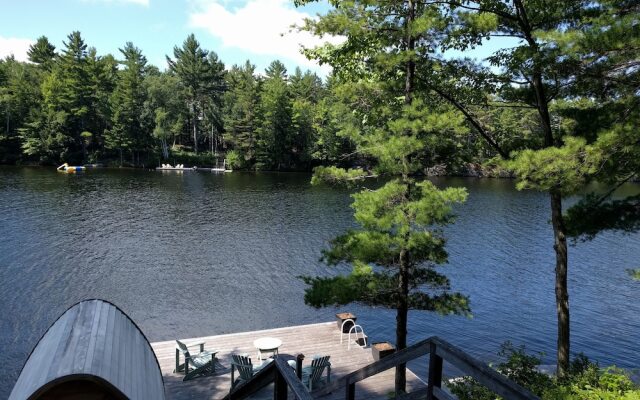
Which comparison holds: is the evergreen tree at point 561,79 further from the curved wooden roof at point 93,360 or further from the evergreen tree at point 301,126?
the evergreen tree at point 301,126

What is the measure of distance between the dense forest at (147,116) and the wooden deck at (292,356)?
52497 mm

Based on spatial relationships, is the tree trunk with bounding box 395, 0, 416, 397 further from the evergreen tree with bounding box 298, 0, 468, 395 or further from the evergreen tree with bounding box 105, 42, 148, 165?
the evergreen tree with bounding box 105, 42, 148, 165

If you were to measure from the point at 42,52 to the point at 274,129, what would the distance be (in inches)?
2074

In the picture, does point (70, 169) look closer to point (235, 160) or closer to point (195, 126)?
point (195, 126)

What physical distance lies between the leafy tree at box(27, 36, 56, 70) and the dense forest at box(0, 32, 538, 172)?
5832 millimetres

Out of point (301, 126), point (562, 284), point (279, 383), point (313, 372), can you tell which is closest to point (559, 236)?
point (562, 284)

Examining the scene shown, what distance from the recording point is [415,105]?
10.0 metres

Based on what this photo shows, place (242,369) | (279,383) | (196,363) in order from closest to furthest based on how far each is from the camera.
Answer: (279,383)
(242,369)
(196,363)

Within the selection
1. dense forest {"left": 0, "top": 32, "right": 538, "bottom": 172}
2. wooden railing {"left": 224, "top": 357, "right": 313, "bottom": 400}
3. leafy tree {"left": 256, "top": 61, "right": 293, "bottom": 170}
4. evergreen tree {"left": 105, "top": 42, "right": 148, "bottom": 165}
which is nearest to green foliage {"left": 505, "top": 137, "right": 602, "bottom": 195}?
wooden railing {"left": 224, "top": 357, "right": 313, "bottom": 400}

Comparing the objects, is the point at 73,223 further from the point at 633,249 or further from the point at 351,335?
the point at 633,249

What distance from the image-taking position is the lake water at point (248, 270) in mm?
18125

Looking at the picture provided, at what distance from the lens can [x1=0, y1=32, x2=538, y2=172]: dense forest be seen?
71.8 metres

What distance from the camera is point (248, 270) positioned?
2530 centimetres

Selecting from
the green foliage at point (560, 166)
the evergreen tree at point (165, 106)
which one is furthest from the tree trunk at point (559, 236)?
the evergreen tree at point (165, 106)
